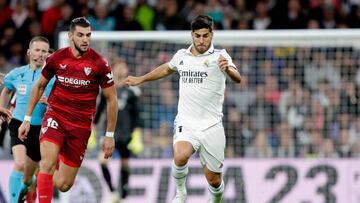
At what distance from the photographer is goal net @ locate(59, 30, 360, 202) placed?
1728cm

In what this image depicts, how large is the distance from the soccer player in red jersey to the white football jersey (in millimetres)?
832

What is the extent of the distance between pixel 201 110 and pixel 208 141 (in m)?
0.35

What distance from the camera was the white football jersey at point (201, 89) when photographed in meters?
12.4

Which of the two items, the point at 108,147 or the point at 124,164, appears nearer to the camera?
the point at 108,147

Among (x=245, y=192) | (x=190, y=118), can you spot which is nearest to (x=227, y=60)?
(x=190, y=118)

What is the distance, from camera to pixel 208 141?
12453 mm

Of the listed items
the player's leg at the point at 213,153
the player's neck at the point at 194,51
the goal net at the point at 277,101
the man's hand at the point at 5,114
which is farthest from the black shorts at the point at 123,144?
the player's neck at the point at 194,51

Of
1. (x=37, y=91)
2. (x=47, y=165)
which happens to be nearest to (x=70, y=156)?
(x=47, y=165)

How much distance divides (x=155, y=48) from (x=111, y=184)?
2224mm

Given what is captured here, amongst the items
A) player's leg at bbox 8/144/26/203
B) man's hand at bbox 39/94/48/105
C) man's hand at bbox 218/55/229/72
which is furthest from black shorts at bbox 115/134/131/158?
man's hand at bbox 218/55/229/72

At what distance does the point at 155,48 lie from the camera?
17406 millimetres

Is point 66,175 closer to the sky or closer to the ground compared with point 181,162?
closer to the ground

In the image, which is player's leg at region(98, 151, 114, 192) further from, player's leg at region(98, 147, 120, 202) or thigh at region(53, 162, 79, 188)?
thigh at region(53, 162, 79, 188)

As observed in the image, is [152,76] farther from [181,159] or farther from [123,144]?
[123,144]
